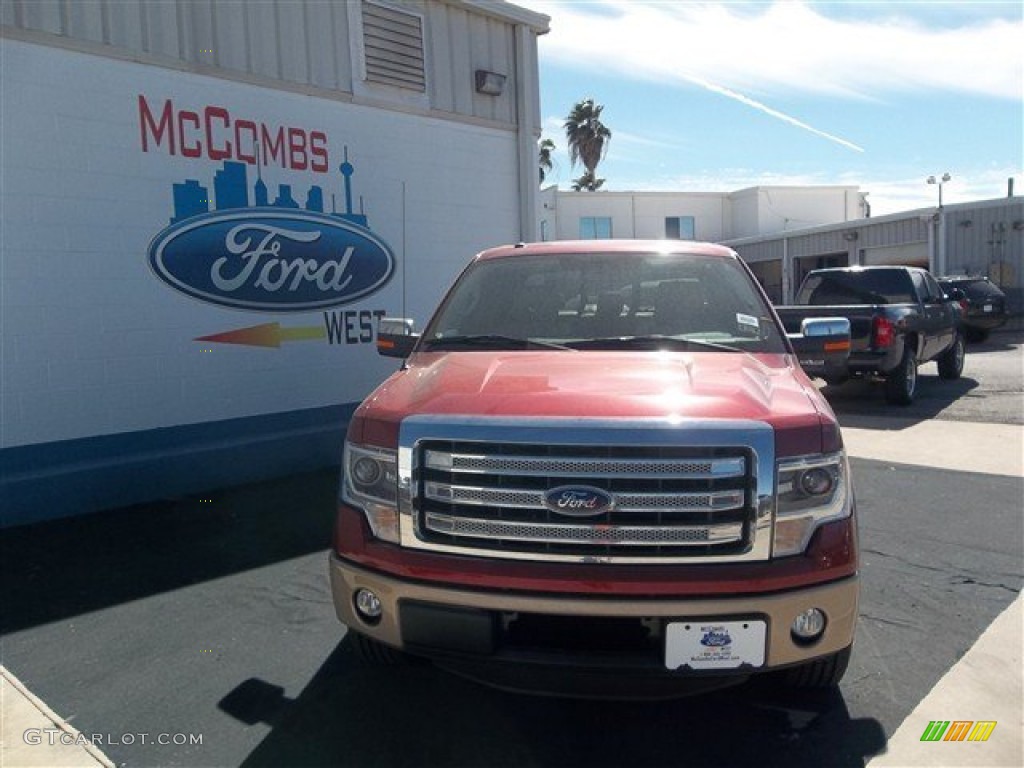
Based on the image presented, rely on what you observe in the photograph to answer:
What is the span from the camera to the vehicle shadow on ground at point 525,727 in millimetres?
2678

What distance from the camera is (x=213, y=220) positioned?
6.22 m

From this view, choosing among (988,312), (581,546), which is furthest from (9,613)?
(988,312)

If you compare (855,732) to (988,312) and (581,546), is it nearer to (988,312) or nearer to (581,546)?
(581,546)

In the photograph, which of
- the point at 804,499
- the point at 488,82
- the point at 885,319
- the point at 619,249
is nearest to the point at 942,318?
the point at 885,319

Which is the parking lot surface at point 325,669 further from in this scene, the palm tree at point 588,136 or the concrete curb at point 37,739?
the palm tree at point 588,136

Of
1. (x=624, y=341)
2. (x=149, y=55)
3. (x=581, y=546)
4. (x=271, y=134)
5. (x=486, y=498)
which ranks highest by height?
(x=149, y=55)

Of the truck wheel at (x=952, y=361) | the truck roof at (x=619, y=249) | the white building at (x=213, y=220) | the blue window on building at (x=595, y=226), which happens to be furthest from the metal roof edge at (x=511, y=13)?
the blue window on building at (x=595, y=226)

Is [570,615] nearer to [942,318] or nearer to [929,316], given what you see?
[929,316]

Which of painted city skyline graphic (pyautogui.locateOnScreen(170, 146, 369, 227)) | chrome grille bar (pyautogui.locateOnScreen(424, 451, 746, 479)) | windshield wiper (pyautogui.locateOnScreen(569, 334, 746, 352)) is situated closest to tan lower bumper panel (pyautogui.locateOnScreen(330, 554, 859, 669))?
chrome grille bar (pyautogui.locateOnScreen(424, 451, 746, 479))

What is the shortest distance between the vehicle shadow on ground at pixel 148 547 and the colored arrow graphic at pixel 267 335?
1.28 m

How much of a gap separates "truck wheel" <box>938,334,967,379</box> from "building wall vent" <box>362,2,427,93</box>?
945 centimetres

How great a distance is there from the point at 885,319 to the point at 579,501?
839 cm

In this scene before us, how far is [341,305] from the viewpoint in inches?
282

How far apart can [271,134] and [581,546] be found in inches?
215
